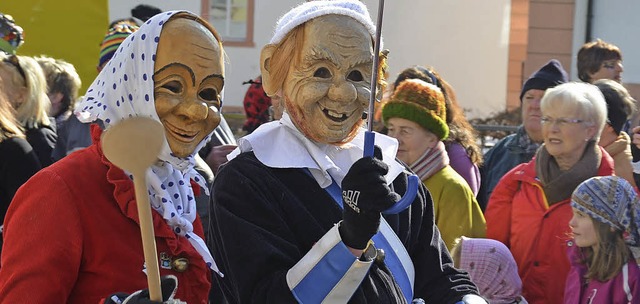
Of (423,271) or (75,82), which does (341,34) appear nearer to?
(423,271)

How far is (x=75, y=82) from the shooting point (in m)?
7.26

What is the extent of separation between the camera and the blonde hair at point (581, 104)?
5.07 metres

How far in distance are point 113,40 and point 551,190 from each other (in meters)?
2.43

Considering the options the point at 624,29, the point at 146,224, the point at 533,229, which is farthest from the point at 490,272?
the point at 624,29

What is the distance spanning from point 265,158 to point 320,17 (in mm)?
414

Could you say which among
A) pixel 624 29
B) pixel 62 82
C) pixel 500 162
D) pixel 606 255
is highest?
pixel 624 29

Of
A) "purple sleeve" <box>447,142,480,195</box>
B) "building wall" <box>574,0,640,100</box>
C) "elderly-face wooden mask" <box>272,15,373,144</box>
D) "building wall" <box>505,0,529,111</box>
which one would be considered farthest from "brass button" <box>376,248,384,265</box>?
"building wall" <box>505,0,529,111</box>

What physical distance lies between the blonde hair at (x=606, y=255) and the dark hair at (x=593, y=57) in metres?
2.41

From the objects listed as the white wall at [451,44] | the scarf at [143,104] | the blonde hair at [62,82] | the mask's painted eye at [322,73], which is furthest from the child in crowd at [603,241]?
the white wall at [451,44]

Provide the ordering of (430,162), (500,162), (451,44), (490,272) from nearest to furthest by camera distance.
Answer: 1. (490,272)
2. (430,162)
3. (500,162)
4. (451,44)

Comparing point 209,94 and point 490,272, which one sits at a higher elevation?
point 209,94

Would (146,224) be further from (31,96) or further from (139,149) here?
(31,96)

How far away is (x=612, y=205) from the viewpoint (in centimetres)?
456

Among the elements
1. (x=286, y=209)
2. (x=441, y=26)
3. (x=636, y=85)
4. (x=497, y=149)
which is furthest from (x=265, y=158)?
(x=441, y=26)
